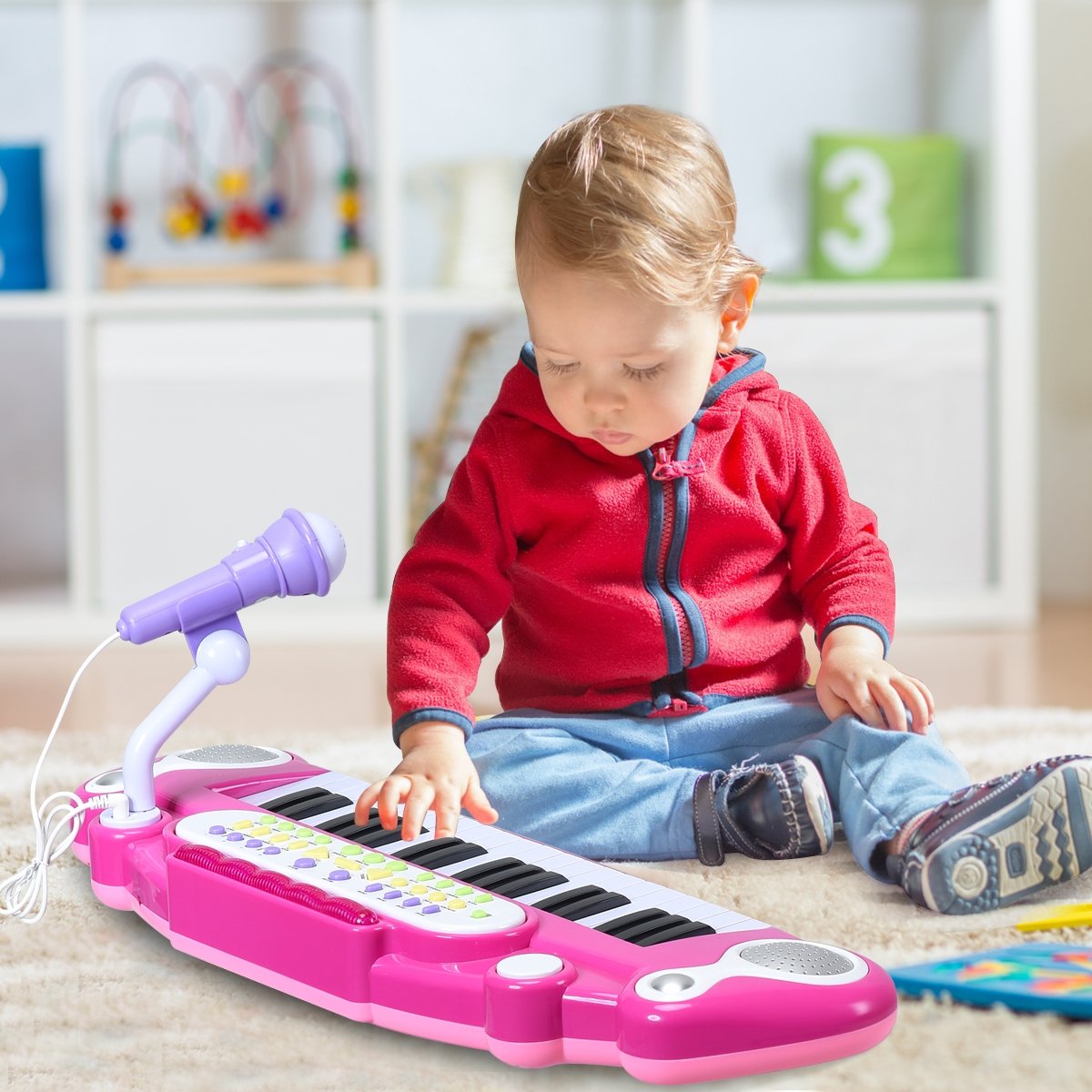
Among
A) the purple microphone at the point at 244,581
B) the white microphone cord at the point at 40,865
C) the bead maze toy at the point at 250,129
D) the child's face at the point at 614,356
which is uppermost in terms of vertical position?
the bead maze toy at the point at 250,129

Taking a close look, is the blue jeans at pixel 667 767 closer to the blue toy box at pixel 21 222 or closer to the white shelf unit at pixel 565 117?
the white shelf unit at pixel 565 117

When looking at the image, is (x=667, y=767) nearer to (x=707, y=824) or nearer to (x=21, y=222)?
(x=707, y=824)

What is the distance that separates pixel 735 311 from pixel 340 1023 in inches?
19.9

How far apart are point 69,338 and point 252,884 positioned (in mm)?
1380

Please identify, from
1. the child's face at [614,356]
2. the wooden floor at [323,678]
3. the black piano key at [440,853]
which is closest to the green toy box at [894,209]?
the wooden floor at [323,678]

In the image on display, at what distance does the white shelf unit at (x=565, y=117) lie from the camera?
6.63 ft

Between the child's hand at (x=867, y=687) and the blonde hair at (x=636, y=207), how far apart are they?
23cm

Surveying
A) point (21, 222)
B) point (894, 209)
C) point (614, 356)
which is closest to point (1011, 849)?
point (614, 356)

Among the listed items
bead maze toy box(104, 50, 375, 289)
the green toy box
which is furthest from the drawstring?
bead maze toy box(104, 50, 375, 289)

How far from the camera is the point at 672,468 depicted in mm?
1021

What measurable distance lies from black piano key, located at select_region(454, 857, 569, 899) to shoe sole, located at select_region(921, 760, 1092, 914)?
203 millimetres

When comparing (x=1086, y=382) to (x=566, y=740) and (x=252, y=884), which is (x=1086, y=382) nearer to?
(x=566, y=740)

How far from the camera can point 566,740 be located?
1.01 metres

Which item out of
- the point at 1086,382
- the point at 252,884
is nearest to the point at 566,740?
the point at 252,884
